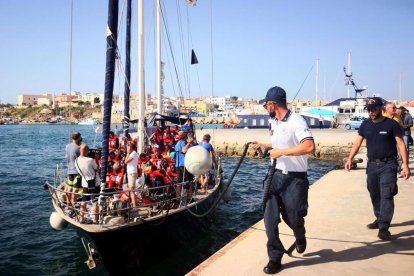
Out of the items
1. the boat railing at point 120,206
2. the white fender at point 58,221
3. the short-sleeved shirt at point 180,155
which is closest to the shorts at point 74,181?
the boat railing at point 120,206

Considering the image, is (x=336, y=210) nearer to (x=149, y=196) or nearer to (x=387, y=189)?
(x=387, y=189)

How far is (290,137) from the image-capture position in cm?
444

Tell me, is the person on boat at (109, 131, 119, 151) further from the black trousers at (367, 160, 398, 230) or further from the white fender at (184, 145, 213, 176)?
the black trousers at (367, 160, 398, 230)

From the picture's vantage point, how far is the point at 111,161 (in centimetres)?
1077

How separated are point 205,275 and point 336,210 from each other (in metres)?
4.34

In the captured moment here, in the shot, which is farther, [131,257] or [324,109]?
[324,109]

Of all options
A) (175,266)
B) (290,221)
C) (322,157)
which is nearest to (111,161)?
(175,266)

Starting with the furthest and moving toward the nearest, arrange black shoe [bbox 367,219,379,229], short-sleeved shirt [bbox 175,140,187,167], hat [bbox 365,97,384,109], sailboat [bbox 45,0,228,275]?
short-sleeved shirt [bbox 175,140,187,167] < sailboat [bbox 45,0,228,275] < black shoe [bbox 367,219,379,229] < hat [bbox 365,97,384,109]

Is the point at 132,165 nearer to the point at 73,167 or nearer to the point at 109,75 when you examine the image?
Result: the point at 73,167

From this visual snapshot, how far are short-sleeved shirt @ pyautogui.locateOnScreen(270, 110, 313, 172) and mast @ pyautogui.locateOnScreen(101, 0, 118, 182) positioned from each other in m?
4.56

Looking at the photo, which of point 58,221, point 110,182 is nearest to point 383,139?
point 110,182

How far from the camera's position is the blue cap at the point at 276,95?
454 cm

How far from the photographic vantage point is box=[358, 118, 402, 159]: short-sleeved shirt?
5.75 meters

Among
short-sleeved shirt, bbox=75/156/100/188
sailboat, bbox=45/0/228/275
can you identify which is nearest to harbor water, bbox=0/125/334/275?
sailboat, bbox=45/0/228/275
